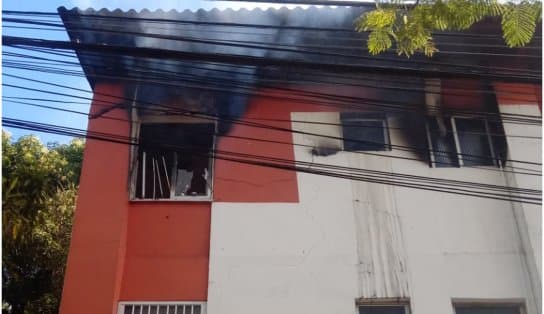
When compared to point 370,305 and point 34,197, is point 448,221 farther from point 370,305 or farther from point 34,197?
point 34,197

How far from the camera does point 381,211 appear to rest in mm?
6082

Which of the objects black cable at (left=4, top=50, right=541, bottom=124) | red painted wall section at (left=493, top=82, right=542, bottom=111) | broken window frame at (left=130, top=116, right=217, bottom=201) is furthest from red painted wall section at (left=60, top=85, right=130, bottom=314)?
red painted wall section at (left=493, top=82, right=542, bottom=111)

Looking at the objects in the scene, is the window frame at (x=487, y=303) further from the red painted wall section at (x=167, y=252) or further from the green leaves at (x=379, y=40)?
the green leaves at (x=379, y=40)

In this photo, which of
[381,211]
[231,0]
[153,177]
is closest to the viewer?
[231,0]

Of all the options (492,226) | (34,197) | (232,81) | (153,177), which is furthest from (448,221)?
(34,197)

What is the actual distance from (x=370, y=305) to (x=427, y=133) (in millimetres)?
2277

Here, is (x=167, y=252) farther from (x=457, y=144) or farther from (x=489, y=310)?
(x=457, y=144)

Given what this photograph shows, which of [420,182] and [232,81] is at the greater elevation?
[232,81]

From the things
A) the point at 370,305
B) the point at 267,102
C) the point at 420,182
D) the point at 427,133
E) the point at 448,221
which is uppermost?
the point at 267,102

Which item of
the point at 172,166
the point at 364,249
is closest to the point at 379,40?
the point at 364,249

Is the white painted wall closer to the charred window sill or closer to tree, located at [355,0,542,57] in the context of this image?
the charred window sill

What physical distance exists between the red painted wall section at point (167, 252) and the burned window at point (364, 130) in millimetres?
1953

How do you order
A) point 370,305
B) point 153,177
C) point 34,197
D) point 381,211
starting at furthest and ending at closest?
point 153,177
point 381,211
point 370,305
point 34,197

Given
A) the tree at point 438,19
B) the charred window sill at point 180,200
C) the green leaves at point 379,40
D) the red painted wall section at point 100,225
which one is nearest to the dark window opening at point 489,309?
the charred window sill at point 180,200
